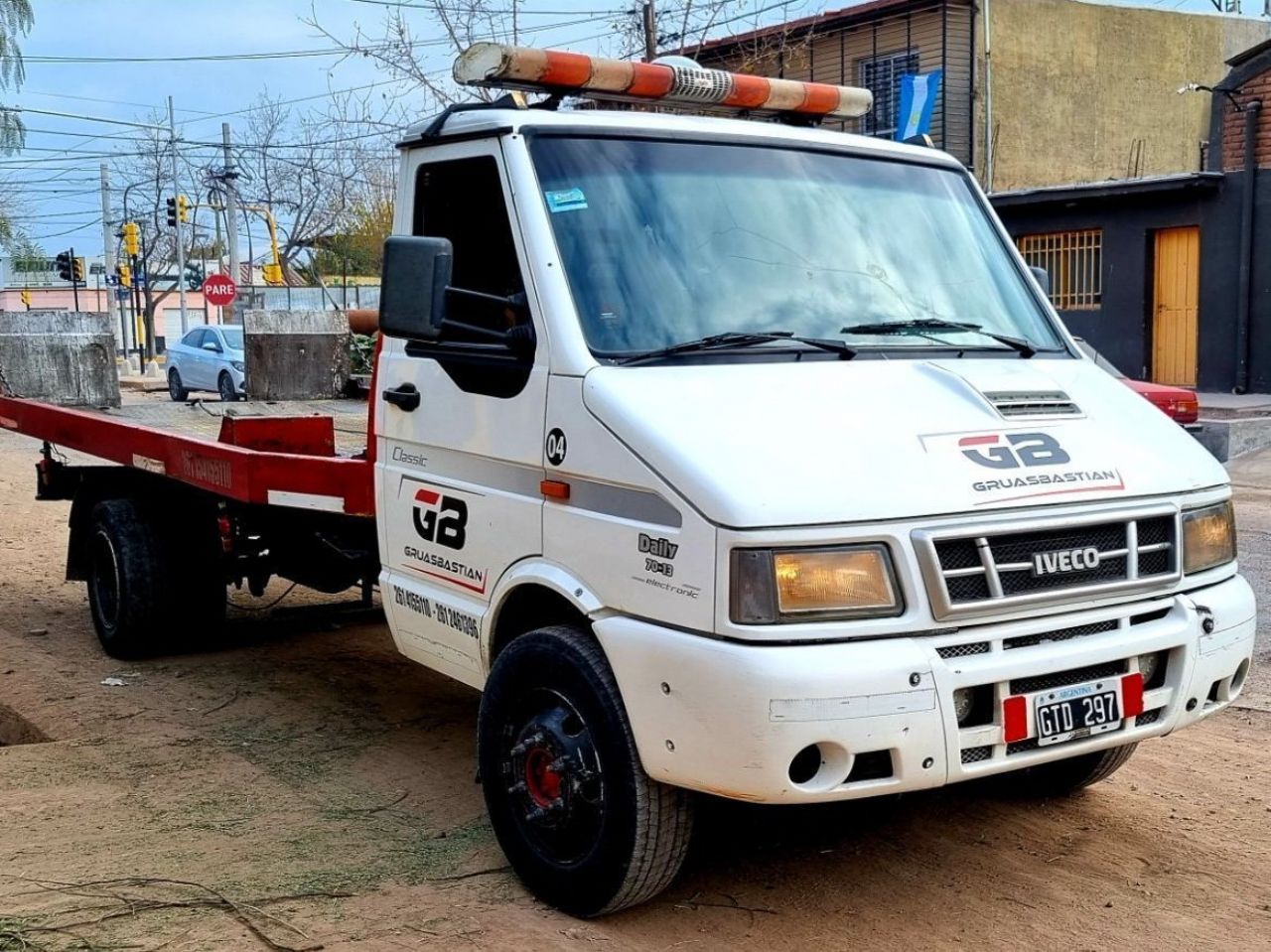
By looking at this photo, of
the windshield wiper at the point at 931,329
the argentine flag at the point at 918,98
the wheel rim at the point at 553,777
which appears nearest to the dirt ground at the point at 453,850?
the wheel rim at the point at 553,777

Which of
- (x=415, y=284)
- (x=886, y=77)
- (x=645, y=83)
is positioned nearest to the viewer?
(x=415, y=284)

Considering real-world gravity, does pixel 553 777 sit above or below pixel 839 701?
below

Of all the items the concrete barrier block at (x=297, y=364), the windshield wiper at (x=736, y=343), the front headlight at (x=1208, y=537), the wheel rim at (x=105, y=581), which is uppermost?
the windshield wiper at (x=736, y=343)

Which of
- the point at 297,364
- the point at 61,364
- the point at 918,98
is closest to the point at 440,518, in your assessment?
the point at 297,364

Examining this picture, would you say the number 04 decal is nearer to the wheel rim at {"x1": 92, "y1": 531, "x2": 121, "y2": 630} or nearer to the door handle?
the door handle

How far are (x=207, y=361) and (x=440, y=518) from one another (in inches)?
723

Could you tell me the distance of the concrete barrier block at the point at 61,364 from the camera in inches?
364

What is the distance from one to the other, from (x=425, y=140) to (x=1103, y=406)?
2.44 meters

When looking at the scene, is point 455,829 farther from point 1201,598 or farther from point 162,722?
point 1201,598

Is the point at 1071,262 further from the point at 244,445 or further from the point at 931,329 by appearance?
the point at 931,329

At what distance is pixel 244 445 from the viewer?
7.43m

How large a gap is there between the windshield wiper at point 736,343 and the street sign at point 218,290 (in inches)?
1199

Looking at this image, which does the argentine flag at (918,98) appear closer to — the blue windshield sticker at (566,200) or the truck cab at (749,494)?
the truck cab at (749,494)

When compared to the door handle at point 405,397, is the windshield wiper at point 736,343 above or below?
above
